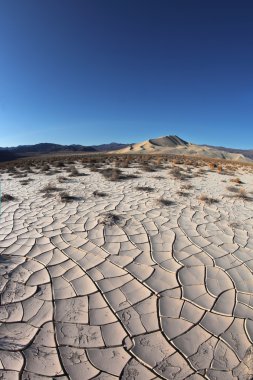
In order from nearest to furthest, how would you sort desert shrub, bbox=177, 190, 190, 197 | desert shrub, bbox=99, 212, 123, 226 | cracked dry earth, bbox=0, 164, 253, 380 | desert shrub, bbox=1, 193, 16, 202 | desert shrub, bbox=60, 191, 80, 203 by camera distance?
cracked dry earth, bbox=0, 164, 253, 380 → desert shrub, bbox=99, 212, 123, 226 → desert shrub, bbox=60, 191, 80, 203 → desert shrub, bbox=1, 193, 16, 202 → desert shrub, bbox=177, 190, 190, 197

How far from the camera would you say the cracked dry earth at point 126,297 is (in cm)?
223

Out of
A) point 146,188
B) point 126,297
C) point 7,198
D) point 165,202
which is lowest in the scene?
point 126,297

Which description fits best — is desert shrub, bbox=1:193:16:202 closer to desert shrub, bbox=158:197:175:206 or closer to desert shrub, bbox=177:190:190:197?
desert shrub, bbox=158:197:175:206

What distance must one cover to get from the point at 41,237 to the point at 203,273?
288 centimetres

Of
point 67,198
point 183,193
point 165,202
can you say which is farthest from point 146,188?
point 67,198

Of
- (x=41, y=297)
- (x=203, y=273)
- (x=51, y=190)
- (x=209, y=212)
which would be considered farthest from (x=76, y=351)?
(x=51, y=190)

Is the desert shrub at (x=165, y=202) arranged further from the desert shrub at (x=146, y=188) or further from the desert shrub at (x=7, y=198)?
the desert shrub at (x=7, y=198)

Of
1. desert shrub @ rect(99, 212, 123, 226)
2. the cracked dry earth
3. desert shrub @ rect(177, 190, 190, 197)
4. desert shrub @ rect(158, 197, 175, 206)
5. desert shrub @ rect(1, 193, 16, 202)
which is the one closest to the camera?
the cracked dry earth

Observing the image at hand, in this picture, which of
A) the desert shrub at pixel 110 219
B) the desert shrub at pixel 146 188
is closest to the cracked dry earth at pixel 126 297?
the desert shrub at pixel 110 219

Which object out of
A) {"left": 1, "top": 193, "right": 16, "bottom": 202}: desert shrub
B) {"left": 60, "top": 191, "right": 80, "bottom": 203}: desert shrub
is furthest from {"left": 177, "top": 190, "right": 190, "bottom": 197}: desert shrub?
{"left": 1, "top": 193, "right": 16, "bottom": 202}: desert shrub

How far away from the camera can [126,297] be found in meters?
3.06

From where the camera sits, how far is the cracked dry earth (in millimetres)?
2230

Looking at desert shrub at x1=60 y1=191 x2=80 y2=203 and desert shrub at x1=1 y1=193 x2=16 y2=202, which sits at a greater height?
desert shrub at x1=60 y1=191 x2=80 y2=203

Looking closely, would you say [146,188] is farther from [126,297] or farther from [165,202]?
[126,297]
